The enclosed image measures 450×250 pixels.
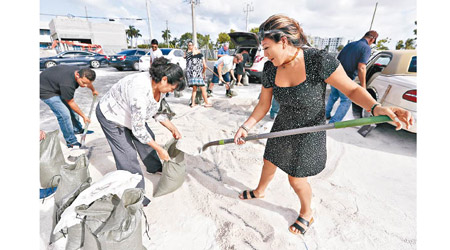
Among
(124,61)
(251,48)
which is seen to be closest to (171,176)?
(251,48)

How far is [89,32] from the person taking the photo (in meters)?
36.3

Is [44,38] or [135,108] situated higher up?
[44,38]

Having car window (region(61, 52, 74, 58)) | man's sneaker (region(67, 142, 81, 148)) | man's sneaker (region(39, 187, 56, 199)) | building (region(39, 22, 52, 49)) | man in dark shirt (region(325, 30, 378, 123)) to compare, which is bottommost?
man's sneaker (region(39, 187, 56, 199))

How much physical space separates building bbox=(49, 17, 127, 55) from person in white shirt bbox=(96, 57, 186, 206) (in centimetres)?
3760

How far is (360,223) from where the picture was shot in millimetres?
1867

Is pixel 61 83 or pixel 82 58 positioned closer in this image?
pixel 61 83

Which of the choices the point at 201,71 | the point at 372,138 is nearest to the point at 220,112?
the point at 201,71

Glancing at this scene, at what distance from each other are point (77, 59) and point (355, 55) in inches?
545

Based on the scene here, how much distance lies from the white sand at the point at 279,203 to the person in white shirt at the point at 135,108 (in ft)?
1.70

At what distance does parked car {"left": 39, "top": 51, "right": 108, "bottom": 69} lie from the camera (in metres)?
11.2

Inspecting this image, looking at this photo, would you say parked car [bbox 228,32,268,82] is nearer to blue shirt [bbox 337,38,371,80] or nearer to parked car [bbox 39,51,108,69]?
blue shirt [bbox 337,38,371,80]

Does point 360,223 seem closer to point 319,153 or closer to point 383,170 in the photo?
point 319,153

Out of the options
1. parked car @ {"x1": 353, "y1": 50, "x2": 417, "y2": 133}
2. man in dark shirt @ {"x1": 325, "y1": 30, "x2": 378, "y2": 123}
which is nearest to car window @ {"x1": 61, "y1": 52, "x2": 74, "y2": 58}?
man in dark shirt @ {"x1": 325, "y1": 30, "x2": 378, "y2": 123}

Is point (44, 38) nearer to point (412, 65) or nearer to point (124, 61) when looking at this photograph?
point (124, 61)
